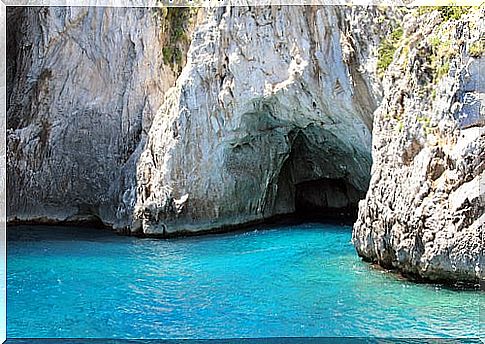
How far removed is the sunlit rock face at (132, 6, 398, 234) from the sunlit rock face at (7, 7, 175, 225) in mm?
1930

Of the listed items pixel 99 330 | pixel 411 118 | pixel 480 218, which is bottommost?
pixel 99 330

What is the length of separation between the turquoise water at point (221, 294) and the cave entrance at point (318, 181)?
4.03 meters

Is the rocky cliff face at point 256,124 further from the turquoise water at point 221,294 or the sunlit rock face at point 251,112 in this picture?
the turquoise water at point 221,294

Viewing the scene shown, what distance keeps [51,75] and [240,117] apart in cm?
656

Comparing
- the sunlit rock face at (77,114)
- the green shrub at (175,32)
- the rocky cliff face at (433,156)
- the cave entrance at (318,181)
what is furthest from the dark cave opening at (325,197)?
the rocky cliff face at (433,156)

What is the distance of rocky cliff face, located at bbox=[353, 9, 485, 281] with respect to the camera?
9.02 metres

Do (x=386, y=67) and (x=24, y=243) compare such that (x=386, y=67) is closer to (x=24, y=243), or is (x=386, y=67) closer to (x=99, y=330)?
(x=99, y=330)

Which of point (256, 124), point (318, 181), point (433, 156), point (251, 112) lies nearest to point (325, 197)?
point (318, 181)

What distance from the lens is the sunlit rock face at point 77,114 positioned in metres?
18.2

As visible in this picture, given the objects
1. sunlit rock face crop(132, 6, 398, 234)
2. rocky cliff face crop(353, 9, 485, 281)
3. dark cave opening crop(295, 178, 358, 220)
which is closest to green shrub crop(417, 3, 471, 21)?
rocky cliff face crop(353, 9, 485, 281)

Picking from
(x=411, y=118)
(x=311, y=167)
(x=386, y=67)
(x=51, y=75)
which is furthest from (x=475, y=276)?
(x=51, y=75)

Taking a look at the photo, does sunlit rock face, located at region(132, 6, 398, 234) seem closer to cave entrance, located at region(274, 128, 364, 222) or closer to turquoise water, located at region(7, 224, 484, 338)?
cave entrance, located at region(274, 128, 364, 222)

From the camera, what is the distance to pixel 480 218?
886 cm

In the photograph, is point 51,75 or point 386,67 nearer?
point 386,67
